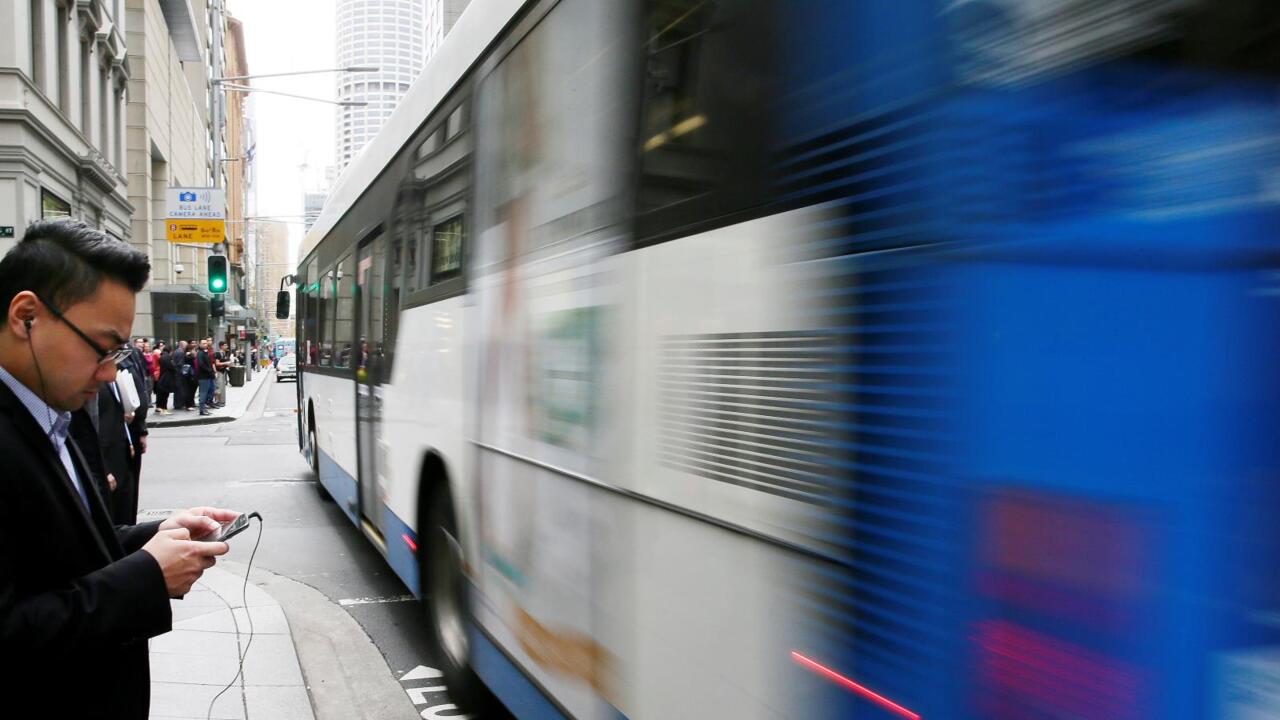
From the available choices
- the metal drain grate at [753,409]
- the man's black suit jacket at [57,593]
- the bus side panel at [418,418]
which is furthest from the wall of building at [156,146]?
the metal drain grate at [753,409]

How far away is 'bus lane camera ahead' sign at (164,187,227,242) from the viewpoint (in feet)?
84.4

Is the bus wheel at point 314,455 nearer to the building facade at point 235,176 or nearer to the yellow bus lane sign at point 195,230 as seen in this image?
the yellow bus lane sign at point 195,230

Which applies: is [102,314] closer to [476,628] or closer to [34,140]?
[476,628]

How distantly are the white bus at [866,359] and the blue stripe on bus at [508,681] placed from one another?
3cm

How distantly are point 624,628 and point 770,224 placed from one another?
1.30m

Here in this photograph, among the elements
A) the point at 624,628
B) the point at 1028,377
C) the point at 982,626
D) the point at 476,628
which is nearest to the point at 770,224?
the point at 1028,377

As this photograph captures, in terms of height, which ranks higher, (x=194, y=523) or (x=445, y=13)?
(x=445, y=13)

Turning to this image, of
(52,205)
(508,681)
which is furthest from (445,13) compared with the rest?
(508,681)

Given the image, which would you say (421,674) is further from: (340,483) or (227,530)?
(340,483)

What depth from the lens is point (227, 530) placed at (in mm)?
2389

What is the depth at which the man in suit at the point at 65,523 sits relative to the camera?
1.84m

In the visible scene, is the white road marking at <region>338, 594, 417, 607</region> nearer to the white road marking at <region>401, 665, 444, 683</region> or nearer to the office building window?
the white road marking at <region>401, 665, 444, 683</region>

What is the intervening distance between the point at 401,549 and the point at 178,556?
401 centimetres

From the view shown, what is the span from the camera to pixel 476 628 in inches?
174
